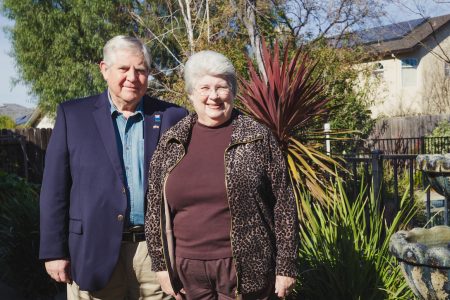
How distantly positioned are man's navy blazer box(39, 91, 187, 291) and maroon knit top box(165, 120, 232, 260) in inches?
13.9

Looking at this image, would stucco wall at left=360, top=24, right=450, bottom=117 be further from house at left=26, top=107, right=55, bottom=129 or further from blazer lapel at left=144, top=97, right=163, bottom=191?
blazer lapel at left=144, top=97, right=163, bottom=191

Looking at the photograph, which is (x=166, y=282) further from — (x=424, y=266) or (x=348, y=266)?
(x=348, y=266)

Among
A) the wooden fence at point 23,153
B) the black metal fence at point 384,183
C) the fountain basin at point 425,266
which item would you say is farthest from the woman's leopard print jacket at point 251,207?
the wooden fence at point 23,153

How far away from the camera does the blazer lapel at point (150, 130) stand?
258 centimetres

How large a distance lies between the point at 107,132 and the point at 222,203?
2.55 ft

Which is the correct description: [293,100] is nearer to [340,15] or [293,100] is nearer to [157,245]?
[157,245]

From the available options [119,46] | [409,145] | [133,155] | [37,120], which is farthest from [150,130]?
[37,120]

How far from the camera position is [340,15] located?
18.3m

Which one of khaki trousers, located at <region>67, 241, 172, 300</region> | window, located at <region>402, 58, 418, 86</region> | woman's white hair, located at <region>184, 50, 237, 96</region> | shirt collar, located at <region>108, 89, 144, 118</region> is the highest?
window, located at <region>402, 58, 418, 86</region>

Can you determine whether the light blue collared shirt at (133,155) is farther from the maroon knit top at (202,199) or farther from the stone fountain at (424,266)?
the stone fountain at (424,266)

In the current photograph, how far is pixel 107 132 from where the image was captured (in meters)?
2.57

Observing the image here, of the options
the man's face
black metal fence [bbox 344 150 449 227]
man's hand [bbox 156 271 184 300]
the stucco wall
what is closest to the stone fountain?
man's hand [bbox 156 271 184 300]

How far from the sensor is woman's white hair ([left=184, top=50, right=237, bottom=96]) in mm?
2238

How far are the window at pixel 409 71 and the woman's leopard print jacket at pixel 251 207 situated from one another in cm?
2505
